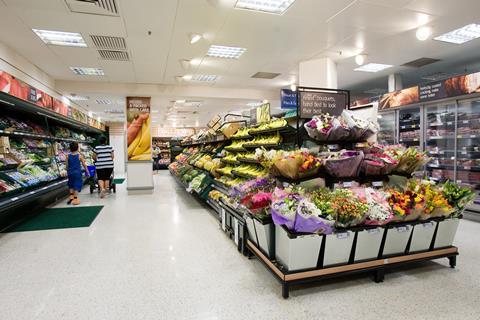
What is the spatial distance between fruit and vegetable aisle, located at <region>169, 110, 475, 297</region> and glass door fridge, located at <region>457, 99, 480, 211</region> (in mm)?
3541

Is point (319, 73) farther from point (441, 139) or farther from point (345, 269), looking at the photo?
point (345, 269)

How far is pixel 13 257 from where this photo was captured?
360cm

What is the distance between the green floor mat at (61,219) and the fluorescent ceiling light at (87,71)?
3612 mm

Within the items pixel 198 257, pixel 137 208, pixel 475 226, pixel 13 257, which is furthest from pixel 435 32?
pixel 13 257

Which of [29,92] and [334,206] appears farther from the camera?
[29,92]

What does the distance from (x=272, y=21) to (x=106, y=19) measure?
2.72 metres

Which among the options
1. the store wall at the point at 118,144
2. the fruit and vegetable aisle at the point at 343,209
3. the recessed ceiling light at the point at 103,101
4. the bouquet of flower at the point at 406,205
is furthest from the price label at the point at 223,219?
the store wall at the point at 118,144

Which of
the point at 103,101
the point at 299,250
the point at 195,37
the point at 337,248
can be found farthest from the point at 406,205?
the point at 103,101

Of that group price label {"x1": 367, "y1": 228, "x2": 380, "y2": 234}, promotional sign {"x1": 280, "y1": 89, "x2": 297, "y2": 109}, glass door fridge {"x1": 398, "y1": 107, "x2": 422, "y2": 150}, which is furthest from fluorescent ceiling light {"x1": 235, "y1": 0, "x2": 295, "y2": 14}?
glass door fridge {"x1": 398, "y1": 107, "x2": 422, "y2": 150}

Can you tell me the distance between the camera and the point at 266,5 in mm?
4309

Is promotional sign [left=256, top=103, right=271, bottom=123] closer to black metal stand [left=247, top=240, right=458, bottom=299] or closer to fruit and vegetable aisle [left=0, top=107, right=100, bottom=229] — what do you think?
black metal stand [left=247, top=240, right=458, bottom=299]

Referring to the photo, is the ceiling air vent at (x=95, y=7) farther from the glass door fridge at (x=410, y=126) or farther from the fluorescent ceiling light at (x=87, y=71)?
the glass door fridge at (x=410, y=126)

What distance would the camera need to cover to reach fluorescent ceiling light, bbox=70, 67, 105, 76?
748 cm

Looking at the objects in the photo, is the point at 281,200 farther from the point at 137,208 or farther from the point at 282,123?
the point at 137,208
